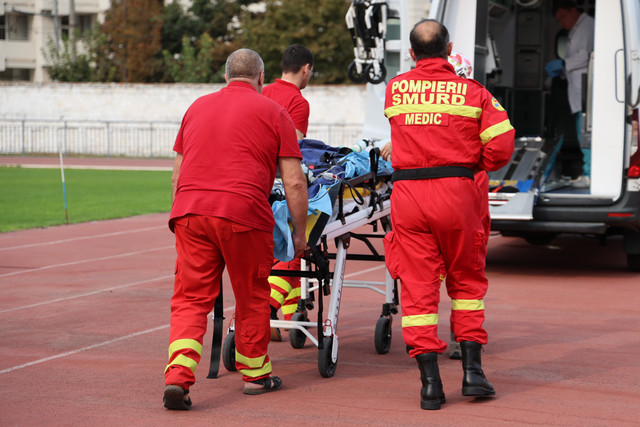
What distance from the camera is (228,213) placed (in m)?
5.61

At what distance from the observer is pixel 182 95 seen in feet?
135

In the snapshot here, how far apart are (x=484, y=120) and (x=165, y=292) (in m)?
4.83

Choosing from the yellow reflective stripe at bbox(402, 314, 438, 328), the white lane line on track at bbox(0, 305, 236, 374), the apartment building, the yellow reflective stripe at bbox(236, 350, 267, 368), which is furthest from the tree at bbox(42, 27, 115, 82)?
the yellow reflective stripe at bbox(402, 314, 438, 328)

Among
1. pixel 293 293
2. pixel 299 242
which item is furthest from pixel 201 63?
pixel 299 242

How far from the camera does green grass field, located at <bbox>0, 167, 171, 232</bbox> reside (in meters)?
17.2

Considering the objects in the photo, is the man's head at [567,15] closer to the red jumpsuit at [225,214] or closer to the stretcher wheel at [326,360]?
the stretcher wheel at [326,360]

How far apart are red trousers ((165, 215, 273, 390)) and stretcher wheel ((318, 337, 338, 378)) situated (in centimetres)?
60

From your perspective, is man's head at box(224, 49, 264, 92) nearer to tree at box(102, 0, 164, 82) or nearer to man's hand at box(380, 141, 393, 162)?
man's hand at box(380, 141, 393, 162)

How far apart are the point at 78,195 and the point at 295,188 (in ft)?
54.2

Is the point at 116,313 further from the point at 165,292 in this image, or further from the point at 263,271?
the point at 263,271

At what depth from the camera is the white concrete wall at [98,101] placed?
1630 inches

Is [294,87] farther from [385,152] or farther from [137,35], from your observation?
[137,35]

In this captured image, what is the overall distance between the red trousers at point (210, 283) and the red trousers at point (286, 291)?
4.32 feet

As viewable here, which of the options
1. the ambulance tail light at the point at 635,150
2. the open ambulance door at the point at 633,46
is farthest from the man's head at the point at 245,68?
the ambulance tail light at the point at 635,150
